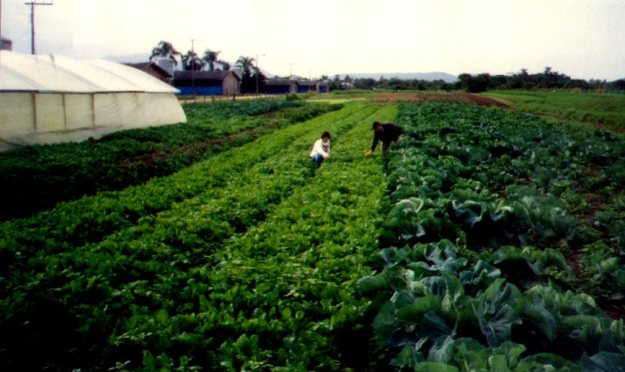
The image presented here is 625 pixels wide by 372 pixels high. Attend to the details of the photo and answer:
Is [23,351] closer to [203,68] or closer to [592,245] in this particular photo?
[592,245]

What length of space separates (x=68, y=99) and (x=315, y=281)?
17270 millimetres

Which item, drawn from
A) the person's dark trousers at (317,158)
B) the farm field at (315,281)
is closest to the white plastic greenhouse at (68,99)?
the farm field at (315,281)

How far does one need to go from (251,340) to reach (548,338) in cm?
230

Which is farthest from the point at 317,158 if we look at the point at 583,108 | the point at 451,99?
the point at 451,99

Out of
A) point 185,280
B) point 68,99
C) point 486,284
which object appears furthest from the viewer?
point 68,99

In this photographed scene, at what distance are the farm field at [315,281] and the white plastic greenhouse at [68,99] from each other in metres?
8.90

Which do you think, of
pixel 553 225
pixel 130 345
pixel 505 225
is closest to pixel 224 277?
pixel 130 345

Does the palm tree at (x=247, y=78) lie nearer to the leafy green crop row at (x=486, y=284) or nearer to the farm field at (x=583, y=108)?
the farm field at (x=583, y=108)

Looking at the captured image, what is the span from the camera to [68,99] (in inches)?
739

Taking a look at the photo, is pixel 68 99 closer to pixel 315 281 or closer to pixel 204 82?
pixel 315 281

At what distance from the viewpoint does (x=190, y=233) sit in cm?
731

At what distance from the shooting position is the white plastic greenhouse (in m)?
16.3

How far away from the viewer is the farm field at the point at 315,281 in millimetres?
3770

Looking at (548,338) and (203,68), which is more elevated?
(203,68)
